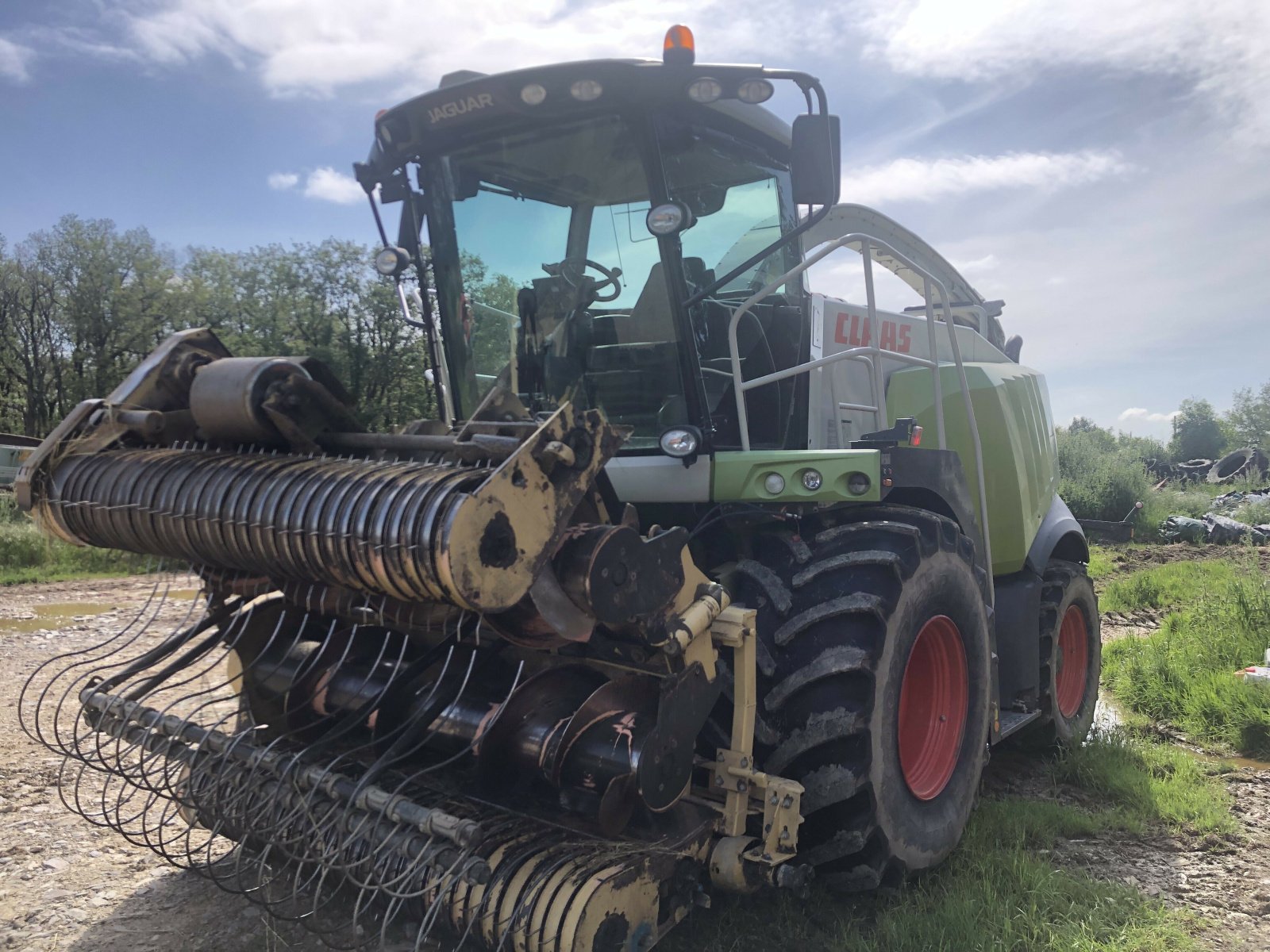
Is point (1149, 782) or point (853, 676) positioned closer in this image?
point (853, 676)

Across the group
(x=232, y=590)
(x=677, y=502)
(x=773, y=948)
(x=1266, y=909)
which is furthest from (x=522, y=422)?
(x=1266, y=909)

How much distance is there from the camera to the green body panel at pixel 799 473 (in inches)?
124

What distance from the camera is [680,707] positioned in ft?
8.55

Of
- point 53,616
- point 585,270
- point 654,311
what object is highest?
point 585,270

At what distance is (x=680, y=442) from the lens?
3256 mm

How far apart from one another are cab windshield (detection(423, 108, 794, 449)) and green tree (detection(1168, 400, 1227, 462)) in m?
28.7

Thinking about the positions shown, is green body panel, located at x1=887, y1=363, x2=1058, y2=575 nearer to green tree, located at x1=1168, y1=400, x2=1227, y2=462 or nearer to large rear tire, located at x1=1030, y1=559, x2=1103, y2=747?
large rear tire, located at x1=1030, y1=559, x2=1103, y2=747

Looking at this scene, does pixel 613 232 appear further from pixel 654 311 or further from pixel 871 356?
pixel 871 356

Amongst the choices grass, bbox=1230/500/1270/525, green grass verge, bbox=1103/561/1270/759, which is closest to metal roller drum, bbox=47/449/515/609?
green grass verge, bbox=1103/561/1270/759

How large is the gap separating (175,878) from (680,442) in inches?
91.6

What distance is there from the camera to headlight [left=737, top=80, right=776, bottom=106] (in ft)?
10.5

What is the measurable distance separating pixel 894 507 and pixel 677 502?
2.45 ft

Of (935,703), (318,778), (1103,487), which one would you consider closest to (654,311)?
(935,703)

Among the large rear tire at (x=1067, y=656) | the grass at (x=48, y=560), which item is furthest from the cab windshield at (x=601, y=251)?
the grass at (x=48, y=560)
